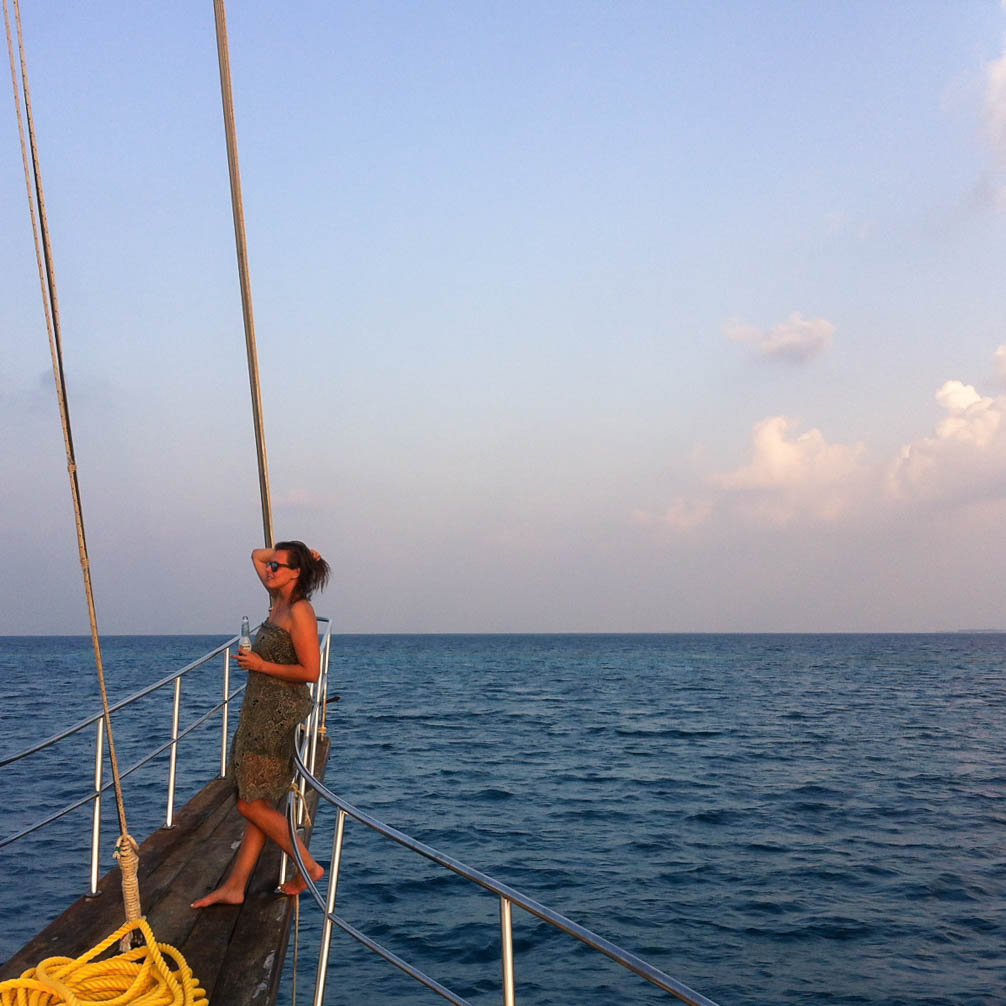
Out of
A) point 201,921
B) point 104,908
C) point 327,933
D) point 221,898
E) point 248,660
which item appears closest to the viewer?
point 327,933

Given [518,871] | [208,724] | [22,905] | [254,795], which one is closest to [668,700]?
[208,724]

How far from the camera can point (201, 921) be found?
371cm

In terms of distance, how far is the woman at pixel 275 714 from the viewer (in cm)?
380

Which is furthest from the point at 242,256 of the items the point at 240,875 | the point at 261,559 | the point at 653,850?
the point at 653,850

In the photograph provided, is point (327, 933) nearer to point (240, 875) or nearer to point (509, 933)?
point (240, 875)

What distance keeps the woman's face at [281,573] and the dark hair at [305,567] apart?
0.06ft

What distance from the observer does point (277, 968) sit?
10.8 feet

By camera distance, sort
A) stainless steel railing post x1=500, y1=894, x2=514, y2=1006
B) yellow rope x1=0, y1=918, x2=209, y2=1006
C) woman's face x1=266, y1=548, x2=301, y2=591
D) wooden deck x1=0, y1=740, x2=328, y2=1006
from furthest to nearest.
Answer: woman's face x1=266, y1=548, x2=301, y2=591
wooden deck x1=0, y1=740, x2=328, y2=1006
yellow rope x1=0, y1=918, x2=209, y2=1006
stainless steel railing post x1=500, y1=894, x2=514, y2=1006

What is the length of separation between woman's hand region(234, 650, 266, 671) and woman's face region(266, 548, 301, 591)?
1.16 ft

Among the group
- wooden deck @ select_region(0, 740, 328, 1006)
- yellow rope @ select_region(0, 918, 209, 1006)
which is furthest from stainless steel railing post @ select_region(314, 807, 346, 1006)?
yellow rope @ select_region(0, 918, 209, 1006)

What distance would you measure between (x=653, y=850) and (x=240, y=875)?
9.23 m

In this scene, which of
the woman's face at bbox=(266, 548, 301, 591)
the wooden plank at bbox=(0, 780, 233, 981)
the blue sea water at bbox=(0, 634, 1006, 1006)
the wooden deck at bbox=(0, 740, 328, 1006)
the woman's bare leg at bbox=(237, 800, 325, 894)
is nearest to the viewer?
the wooden deck at bbox=(0, 740, 328, 1006)

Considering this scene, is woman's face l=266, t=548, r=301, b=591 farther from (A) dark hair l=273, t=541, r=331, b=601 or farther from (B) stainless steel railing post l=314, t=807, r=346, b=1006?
(B) stainless steel railing post l=314, t=807, r=346, b=1006

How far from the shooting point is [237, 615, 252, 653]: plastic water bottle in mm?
3602
